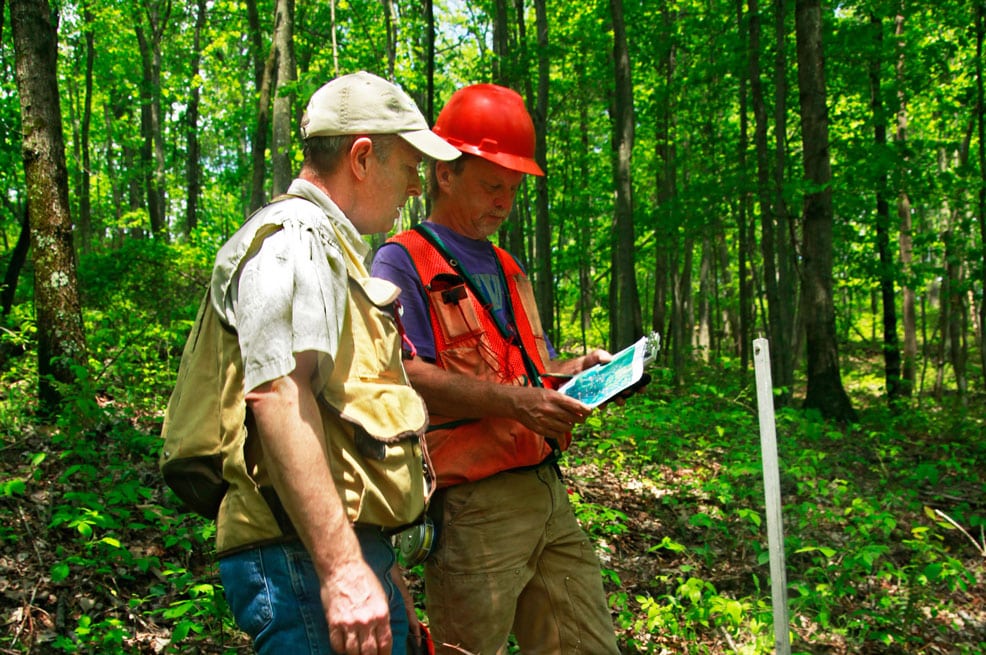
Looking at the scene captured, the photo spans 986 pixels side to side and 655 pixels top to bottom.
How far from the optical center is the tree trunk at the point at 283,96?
8.94m

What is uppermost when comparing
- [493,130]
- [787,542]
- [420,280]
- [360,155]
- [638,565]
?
[493,130]

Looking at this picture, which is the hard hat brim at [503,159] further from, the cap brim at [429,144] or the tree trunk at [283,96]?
the tree trunk at [283,96]

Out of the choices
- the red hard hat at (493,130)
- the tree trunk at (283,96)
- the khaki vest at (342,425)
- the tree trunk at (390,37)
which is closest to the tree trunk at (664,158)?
the tree trunk at (390,37)

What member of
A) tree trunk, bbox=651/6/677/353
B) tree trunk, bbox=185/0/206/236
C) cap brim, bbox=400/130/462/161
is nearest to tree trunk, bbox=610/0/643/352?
tree trunk, bbox=651/6/677/353

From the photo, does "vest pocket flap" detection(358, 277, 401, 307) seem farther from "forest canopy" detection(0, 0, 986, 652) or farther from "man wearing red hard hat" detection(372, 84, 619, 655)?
"forest canopy" detection(0, 0, 986, 652)

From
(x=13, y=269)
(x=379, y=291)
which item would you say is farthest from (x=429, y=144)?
(x=13, y=269)

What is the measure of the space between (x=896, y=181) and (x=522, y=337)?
10.1 metres

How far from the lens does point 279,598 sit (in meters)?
1.53

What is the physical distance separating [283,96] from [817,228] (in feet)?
23.5

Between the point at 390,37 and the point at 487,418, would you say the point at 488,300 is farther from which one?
the point at 390,37

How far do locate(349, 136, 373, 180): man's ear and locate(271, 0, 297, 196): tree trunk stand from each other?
7.26 m

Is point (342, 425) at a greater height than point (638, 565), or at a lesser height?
greater

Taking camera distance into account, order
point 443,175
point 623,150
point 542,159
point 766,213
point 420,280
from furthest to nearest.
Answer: point 542,159 → point 766,213 → point 623,150 → point 443,175 → point 420,280

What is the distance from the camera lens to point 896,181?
10.7 meters
